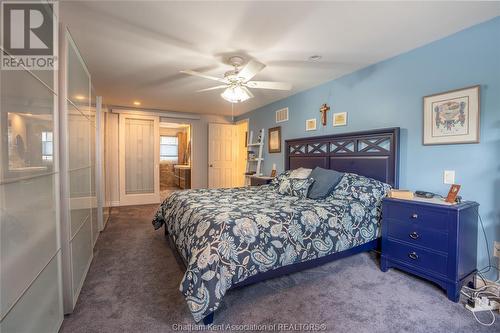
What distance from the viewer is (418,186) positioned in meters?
2.64

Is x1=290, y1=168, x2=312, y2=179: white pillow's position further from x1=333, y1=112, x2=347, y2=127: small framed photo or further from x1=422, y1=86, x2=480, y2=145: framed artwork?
x1=422, y1=86, x2=480, y2=145: framed artwork

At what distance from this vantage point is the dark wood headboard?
2.80 m

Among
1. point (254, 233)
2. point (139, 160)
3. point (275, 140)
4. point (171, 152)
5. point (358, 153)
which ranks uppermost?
point (275, 140)

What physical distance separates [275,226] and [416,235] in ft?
4.50

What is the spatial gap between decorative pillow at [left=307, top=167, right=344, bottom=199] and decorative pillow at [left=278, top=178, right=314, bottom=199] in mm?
63

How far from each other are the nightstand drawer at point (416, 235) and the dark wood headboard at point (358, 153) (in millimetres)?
596

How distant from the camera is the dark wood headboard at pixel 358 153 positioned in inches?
110

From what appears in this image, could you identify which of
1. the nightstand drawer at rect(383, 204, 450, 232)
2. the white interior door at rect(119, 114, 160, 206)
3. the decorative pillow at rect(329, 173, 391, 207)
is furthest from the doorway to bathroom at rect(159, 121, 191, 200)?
the nightstand drawer at rect(383, 204, 450, 232)

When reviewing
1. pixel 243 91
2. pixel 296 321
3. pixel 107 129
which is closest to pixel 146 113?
pixel 107 129

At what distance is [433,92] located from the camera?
2.50 m

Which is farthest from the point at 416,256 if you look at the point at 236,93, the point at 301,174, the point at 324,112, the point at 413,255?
the point at 236,93

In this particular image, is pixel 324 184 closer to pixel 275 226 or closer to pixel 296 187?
pixel 296 187

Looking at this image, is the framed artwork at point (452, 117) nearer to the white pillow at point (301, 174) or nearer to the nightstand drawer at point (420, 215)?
the nightstand drawer at point (420, 215)

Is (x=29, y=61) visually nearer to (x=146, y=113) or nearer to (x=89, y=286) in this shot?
(x=89, y=286)
